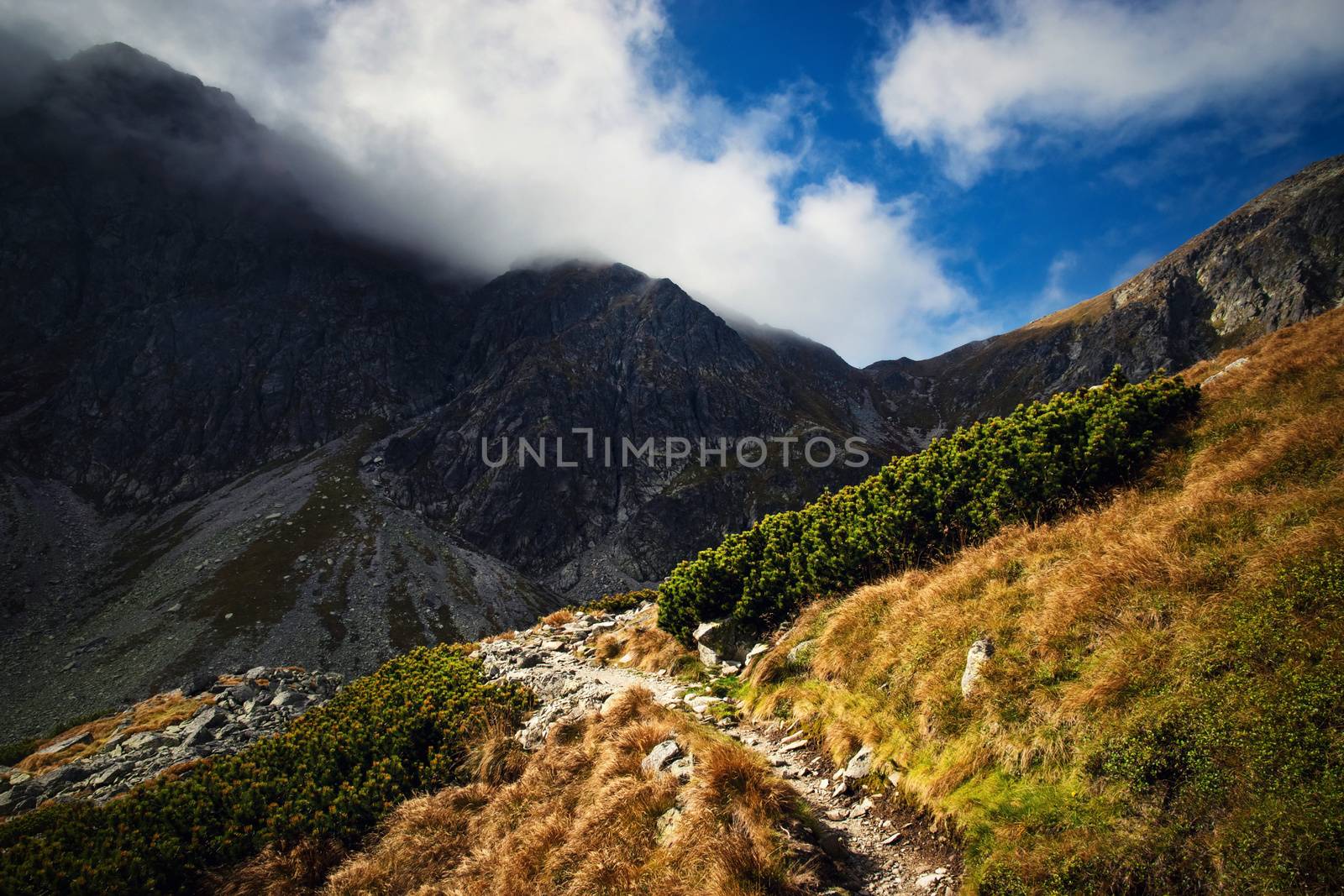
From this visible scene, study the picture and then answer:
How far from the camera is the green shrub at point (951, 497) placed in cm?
1334

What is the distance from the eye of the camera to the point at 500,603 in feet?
376

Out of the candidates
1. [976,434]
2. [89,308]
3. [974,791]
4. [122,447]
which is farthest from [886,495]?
[89,308]

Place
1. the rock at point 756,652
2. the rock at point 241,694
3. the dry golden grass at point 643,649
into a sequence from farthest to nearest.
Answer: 1. the rock at point 241,694
2. the dry golden grass at point 643,649
3. the rock at point 756,652

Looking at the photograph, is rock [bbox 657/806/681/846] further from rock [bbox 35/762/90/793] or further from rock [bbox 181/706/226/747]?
rock [bbox 35/762/90/793]

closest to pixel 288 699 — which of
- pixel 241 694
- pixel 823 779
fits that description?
pixel 241 694

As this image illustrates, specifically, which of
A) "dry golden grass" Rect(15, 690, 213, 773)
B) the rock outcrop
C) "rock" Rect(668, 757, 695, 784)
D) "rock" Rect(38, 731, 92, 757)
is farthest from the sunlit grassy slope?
"rock" Rect(38, 731, 92, 757)

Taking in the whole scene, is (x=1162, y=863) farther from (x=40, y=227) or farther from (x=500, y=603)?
(x=40, y=227)

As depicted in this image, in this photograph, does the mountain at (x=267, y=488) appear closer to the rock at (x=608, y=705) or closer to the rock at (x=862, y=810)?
the rock at (x=608, y=705)

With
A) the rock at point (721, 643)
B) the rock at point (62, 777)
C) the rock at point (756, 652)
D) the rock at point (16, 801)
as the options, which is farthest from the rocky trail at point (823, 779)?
the rock at point (16, 801)

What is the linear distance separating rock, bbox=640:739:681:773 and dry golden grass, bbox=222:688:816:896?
176mm

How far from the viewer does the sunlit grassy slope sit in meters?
4.95

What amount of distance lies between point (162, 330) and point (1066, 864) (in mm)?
252484

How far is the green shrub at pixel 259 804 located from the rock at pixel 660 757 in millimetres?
5363

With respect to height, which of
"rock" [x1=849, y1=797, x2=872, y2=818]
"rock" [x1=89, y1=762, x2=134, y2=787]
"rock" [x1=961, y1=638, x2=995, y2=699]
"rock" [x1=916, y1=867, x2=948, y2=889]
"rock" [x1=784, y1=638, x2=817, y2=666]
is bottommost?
"rock" [x1=89, y1=762, x2=134, y2=787]
